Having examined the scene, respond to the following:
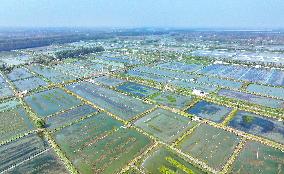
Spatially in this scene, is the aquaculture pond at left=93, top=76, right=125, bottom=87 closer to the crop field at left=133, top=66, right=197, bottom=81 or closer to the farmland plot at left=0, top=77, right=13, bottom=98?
the crop field at left=133, top=66, right=197, bottom=81

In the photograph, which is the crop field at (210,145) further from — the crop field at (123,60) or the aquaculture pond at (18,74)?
the crop field at (123,60)

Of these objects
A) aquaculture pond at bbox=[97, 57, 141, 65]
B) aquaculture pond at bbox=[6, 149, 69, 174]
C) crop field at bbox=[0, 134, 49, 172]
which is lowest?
aquaculture pond at bbox=[6, 149, 69, 174]

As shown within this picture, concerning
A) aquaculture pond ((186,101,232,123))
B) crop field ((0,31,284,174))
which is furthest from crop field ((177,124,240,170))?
aquaculture pond ((186,101,232,123))

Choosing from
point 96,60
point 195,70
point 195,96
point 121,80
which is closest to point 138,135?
point 195,96

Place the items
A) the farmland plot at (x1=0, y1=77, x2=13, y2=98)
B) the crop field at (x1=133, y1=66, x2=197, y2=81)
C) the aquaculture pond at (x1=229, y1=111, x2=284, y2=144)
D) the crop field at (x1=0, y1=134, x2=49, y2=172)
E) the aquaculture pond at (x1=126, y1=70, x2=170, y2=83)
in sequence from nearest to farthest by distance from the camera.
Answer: the crop field at (x1=0, y1=134, x2=49, y2=172), the aquaculture pond at (x1=229, y1=111, x2=284, y2=144), the farmland plot at (x1=0, y1=77, x2=13, y2=98), the aquaculture pond at (x1=126, y1=70, x2=170, y2=83), the crop field at (x1=133, y1=66, x2=197, y2=81)

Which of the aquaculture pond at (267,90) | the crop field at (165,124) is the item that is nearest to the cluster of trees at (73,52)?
the crop field at (165,124)

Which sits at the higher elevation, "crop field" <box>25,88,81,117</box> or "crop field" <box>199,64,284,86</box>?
"crop field" <box>199,64,284,86</box>
